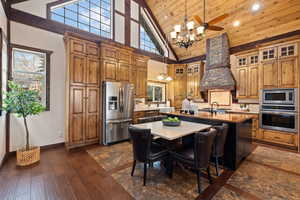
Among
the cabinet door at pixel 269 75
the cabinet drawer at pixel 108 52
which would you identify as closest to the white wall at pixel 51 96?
the cabinet drawer at pixel 108 52

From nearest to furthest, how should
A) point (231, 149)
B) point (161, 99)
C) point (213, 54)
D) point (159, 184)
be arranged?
point (159, 184) < point (231, 149) < point (213, 54) < point (161, 99)

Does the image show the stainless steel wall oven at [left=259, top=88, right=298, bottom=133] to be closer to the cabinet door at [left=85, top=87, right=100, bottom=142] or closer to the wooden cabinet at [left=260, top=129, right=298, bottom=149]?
the wooden cabinet at [left=260, top=129, right=298, bottom=149]

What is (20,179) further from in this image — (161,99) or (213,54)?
(213,54)

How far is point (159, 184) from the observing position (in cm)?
218

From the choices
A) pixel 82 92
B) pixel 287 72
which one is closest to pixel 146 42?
pixel 82 92

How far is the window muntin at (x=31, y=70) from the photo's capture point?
3.24 metres

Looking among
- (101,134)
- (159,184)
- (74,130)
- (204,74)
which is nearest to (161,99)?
(204,74)

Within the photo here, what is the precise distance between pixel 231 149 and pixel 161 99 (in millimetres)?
4557

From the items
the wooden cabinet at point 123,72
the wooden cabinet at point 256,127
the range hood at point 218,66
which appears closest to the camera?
the wooden cabinet at point 256,127

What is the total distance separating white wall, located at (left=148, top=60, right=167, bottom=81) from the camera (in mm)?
6332

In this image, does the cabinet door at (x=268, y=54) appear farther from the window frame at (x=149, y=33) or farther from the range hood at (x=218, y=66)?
the window frame at (x=149, y=33)

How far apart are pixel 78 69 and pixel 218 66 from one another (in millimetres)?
5122

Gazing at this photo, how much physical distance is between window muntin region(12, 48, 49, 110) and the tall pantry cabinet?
641 mm

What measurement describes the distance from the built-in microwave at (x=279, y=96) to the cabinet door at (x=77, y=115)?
555 cm
